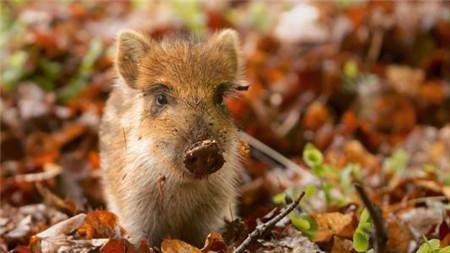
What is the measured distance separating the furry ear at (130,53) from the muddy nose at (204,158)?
945 millimetres

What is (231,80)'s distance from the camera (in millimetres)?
4527

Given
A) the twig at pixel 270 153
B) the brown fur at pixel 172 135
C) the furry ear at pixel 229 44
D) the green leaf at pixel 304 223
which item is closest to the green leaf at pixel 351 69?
the twig at pixel 270 153

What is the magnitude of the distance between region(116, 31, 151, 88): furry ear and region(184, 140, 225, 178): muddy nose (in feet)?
3.10

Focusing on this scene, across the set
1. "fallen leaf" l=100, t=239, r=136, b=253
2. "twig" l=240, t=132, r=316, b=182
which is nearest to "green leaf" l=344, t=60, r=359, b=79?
"twig" l=240, t=132, r=316, b=182

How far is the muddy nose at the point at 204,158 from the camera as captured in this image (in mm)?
3803

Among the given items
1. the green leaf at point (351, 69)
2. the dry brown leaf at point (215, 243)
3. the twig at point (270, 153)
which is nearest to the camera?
the dry brown leaf at point (215, 243)

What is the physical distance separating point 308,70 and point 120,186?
3382 millimetres

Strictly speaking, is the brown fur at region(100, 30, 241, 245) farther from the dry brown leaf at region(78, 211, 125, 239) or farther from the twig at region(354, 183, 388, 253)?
the twig at region(354, 183, 388, 253)

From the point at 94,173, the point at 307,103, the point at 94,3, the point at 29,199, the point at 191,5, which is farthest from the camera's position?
the point at 94,3

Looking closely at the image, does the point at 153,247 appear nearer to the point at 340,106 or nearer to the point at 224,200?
the point at 224,200

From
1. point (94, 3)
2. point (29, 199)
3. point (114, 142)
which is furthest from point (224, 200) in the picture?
point (94, 3)

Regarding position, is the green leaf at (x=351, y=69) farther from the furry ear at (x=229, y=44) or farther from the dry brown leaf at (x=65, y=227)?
the dry brown leaf at (x=65, y=227)

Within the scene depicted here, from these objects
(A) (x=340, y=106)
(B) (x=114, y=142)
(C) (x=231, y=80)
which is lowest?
(A) (x=340, y=106)

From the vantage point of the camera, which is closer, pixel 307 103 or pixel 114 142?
pixel 114 142
